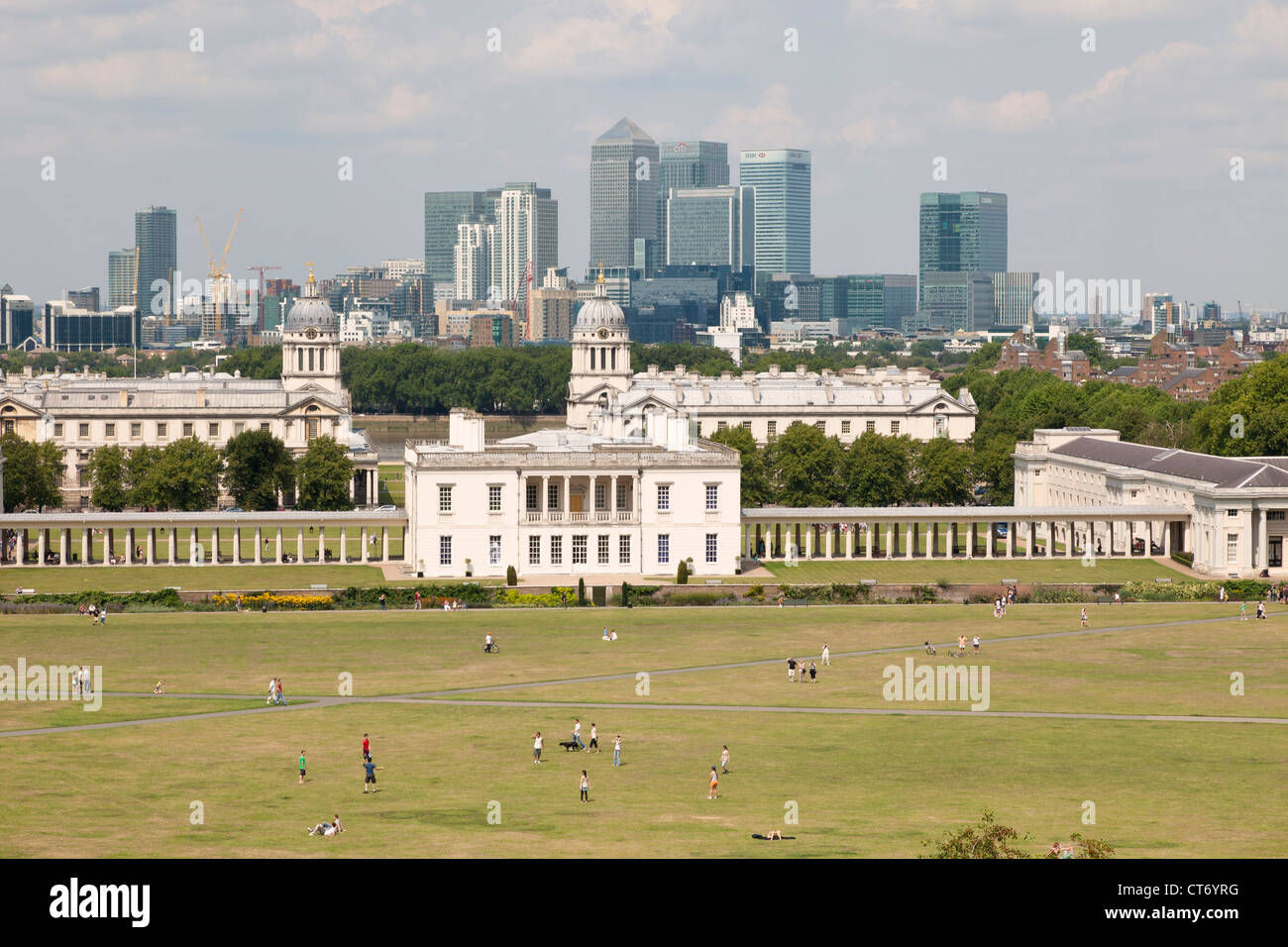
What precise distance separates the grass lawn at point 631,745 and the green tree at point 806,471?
37569mm

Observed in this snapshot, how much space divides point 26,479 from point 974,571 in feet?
196

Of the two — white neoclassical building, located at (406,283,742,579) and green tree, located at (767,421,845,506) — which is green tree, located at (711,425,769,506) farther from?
white neoclassical building, located at (406,283,742,579)

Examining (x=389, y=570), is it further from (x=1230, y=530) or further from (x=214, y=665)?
(x=1230, y=530)

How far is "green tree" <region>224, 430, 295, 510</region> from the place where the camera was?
118m

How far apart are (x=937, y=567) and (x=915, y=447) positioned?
76.0ft

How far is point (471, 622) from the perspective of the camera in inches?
3221

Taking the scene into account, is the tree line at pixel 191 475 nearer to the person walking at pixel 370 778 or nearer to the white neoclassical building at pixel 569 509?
the white neoclassical building at pixel 569 509

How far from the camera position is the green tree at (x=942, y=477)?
4705 inches

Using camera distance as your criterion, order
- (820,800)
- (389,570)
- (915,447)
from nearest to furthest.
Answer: (820,800) < (389,570) < (915,447)

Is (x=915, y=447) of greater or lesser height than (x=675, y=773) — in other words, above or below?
above

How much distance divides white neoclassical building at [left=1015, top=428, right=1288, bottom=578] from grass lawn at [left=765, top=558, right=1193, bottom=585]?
347 centimetres

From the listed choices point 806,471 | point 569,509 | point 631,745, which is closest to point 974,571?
point 806,471

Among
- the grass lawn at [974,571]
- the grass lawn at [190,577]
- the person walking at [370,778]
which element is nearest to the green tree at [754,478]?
the grass lawn at [974,571]
